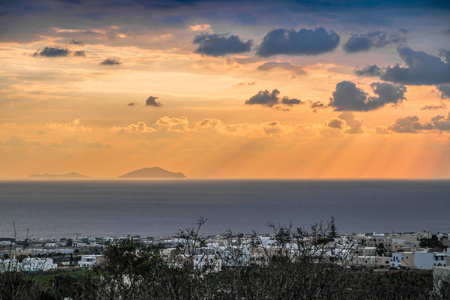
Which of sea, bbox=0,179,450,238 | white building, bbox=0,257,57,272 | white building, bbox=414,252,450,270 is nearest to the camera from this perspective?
white building, bbox=0,257,57,272

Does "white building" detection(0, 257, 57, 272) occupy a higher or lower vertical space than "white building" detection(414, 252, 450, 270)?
higher

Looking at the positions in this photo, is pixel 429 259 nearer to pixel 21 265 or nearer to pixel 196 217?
pixel 21 265

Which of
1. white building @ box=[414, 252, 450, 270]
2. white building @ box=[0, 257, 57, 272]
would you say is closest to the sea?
white building @ box=[414, 252, 450, 270]

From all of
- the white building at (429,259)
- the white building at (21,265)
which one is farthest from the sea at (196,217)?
the white building at (21,265)

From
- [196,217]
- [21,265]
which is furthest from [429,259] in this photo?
[196,217]

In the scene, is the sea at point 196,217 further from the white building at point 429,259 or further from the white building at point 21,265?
the white building at point 21,265

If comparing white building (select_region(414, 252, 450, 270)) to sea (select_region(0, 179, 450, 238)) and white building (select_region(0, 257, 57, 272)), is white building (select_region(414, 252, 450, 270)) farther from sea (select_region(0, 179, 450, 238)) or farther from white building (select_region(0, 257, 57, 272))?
sea (select_region(0, 179, 450, 238))

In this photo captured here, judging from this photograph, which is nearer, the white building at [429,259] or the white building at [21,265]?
the white building at [21,265]

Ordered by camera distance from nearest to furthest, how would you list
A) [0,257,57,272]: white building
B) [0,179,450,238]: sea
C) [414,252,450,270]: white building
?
[0,257,57,272]: white building
[414,252,450,270]: white building
[0,179,450,238]: sea

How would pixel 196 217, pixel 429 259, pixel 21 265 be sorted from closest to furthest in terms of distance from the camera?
1. pixel 21 265
2. pixel 429 259
3. pixel 196 217

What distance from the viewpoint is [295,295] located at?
9977 millimetres

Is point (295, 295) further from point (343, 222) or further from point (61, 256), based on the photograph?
point (343, 222)

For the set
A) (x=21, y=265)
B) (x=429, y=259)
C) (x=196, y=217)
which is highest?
(x=196, y=217)

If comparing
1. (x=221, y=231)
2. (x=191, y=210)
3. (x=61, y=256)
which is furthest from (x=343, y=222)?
(x=61, y=256)
